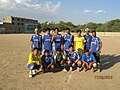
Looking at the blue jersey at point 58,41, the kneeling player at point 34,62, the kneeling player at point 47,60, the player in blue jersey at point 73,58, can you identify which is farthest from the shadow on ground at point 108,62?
the kneeling player at point 34,62

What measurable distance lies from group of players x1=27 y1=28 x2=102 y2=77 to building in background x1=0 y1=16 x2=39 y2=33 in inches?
3294

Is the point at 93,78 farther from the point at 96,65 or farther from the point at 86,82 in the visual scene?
the point at 96,65

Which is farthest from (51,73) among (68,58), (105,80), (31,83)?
(105,80)

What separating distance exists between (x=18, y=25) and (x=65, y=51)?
93.4 m

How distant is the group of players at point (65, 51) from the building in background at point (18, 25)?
83675 mm

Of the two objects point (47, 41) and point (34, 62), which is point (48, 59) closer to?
point (34, 62)

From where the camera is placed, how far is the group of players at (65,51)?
8.72 m

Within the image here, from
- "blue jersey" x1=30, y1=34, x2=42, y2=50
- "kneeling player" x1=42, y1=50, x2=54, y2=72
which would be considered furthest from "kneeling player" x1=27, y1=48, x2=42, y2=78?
"blue jersey" x1=30, y1=34, x2=42, y2=50

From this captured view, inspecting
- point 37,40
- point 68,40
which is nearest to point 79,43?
point 68,40

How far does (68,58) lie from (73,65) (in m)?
0.40

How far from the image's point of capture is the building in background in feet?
308

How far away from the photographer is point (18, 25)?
99938 mm

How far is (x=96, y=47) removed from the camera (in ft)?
30.1

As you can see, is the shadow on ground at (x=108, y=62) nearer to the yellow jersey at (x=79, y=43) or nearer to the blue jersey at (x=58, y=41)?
the yellow jersey at (x=79, y=43)
